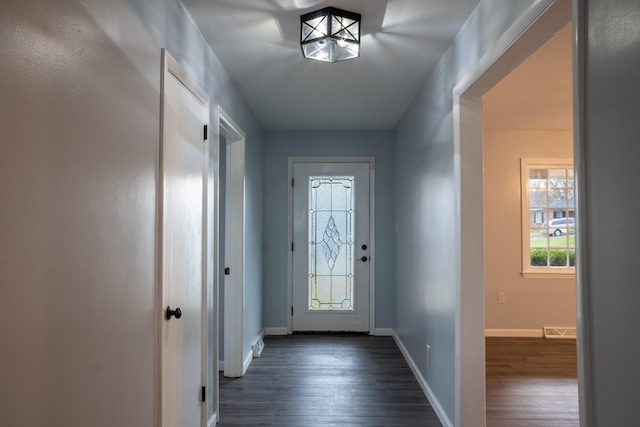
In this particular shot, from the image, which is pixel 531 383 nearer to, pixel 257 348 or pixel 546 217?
pixel 546 217

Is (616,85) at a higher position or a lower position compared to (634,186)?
higher

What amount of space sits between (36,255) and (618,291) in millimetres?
1508

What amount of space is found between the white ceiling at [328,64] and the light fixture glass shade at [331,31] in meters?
0.04

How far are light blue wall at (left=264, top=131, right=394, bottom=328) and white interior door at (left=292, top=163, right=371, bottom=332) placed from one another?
0.45 ft

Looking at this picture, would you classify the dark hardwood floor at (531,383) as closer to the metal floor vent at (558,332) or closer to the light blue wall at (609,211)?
the metal floor vent at (558,332)

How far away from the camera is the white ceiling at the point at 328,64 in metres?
1.94

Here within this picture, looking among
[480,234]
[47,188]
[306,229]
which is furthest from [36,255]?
[306,229]

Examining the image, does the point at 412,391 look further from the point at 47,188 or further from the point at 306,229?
the point at 47,188

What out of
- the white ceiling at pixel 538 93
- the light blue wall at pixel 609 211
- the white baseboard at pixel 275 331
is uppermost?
the white ceiling at pixel 538 93

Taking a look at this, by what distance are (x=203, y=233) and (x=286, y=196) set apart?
7.64ft

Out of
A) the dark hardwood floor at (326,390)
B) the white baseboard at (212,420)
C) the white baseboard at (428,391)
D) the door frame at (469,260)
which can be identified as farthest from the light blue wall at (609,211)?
the white baseboard at (212,420)

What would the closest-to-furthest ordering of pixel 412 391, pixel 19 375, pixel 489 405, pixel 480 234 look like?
pixel 19 375
pixel 480 234
pixel 489 405
pixel 412 391

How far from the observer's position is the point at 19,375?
0.89 metres

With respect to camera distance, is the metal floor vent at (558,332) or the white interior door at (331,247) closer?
the metal floor vent at (558,332)
